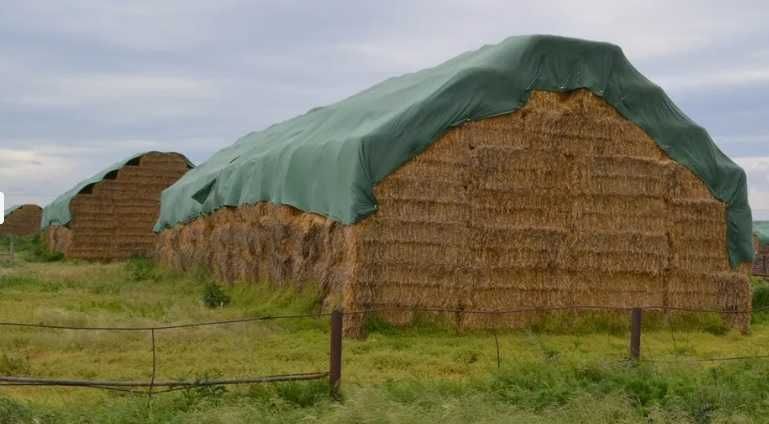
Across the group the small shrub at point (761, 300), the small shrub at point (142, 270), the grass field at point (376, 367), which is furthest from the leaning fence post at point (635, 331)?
the small shrub at point (142, 270)

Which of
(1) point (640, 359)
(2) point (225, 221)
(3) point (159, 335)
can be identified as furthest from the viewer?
(2) point (225, 221)

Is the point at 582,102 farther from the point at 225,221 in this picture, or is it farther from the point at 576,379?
the point at 225,221

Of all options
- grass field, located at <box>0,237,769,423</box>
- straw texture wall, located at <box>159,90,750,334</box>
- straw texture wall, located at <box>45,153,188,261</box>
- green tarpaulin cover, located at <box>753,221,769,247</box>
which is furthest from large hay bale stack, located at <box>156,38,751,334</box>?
green tarpaulin cover, located at <box>753,221,769,247</box>

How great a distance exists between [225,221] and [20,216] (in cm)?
3870

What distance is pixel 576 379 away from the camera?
10953 millimetres

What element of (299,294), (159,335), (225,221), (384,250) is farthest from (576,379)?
(225,221)

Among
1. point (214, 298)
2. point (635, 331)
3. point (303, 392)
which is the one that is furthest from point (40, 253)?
point (303, 392)

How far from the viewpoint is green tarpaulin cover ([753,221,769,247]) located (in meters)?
53.6

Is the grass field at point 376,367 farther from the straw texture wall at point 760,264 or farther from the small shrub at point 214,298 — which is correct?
the straw texture wall at point 760,264

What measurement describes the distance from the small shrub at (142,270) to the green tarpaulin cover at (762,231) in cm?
2986

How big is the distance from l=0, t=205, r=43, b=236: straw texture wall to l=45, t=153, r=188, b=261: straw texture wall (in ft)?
73.2

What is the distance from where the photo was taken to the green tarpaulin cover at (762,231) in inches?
2110

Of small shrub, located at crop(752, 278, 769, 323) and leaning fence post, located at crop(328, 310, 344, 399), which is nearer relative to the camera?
leaning fence post, located at crop(328, 310, 344, 399)

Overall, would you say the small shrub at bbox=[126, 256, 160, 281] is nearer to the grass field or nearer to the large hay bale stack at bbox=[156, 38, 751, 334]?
the grass field
